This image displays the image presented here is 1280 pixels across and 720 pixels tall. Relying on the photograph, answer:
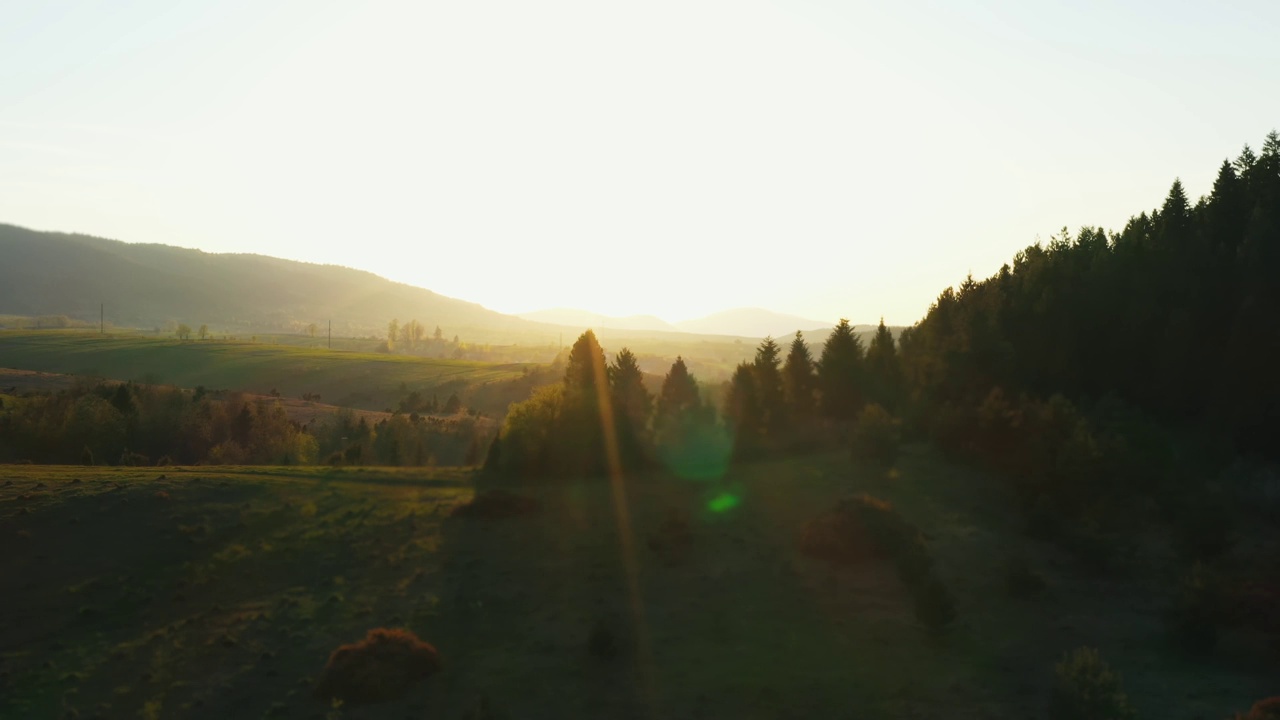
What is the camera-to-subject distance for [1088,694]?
86.3ft

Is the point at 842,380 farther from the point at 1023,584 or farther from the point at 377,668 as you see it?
the point at 377,668

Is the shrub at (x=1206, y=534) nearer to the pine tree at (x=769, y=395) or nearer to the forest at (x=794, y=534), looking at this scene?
the forest at (x=794, y=534)

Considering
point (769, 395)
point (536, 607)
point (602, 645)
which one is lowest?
point (536, 607)

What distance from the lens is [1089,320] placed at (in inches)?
2741

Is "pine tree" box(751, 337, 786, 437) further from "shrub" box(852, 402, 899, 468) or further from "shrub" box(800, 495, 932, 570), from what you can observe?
"shrub" box(800, 495, 932, 570)

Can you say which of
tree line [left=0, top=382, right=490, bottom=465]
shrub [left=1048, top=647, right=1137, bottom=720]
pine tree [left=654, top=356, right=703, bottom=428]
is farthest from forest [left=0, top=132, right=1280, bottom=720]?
pine tree [left=654, top=356, right=703, bottom=428]

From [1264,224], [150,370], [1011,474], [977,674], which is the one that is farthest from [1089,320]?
[150,370]

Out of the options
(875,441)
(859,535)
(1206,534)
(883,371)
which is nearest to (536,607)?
(859,535)

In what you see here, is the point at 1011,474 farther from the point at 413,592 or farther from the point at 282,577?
the point at 282,577

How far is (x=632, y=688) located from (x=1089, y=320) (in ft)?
177

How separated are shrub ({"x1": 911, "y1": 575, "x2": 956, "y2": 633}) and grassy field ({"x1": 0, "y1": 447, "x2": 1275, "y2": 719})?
2.31 ft

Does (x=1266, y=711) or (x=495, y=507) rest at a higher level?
(x=495, y=507)

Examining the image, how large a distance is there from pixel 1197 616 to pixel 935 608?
10163 millimetres

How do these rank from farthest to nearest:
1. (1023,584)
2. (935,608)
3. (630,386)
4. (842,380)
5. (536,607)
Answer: (630,386) → (842,380) → (1023,584) → (536,607) → (935,608)
